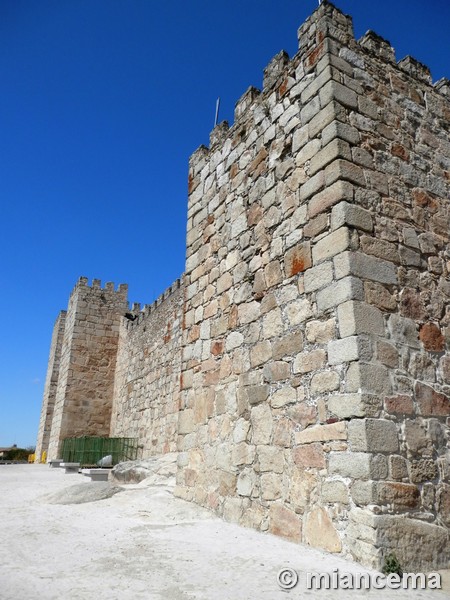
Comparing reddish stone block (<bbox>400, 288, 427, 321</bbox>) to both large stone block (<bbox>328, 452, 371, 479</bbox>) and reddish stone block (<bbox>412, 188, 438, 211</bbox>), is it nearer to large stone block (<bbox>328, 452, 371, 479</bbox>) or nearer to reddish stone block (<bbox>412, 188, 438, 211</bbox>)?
reddish stone block (<bbox>412, 188, 438, 211</bbox>)

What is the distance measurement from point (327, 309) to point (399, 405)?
82 cm

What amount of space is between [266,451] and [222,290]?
1.77m

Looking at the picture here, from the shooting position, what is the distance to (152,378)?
37.1 feet

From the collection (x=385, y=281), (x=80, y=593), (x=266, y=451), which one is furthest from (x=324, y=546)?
(x=385, y=281)

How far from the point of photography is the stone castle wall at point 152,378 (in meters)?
9.91

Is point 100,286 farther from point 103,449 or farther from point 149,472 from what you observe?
point 149,472

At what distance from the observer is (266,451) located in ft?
12.4

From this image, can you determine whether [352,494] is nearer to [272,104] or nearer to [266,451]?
[266,451]

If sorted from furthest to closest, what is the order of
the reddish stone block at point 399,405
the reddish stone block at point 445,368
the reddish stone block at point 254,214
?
1. the reddish stone block at point 254,214
2. the reddish stone block at point 445,368
3. the reddish stone block at point 399,405

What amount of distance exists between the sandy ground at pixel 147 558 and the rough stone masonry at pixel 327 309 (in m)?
0.29

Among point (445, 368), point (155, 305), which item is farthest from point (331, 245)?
point (155, 305)

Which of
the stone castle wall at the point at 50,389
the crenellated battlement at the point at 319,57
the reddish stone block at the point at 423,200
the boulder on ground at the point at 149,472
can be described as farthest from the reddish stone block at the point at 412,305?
the stone castle wall at the point at 50,389

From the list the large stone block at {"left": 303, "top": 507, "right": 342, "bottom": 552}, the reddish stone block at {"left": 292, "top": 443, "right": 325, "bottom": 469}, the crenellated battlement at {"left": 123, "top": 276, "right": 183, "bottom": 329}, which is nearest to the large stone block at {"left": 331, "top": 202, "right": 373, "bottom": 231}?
the reddish stone block at {"left": 292, "top": 443, "right": 325, "bottom": 469}

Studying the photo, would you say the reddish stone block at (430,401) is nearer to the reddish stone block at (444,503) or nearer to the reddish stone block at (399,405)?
the reddish stone block at (399,405)
